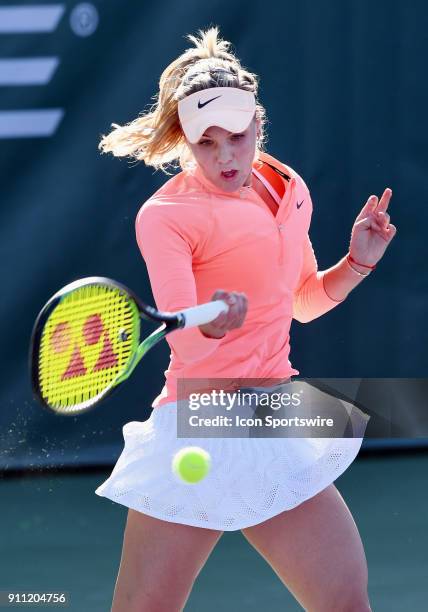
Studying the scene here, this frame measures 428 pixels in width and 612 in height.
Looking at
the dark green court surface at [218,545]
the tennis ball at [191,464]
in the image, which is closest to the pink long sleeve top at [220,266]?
the tennis ball at [191,464]

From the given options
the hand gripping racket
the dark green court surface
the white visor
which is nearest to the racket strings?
the hand gripping racket

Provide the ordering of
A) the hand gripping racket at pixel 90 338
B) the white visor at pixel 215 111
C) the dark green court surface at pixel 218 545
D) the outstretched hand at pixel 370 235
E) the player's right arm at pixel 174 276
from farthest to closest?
the dark green court surface at pixel 218 545, the outstretched hand at pixel 370 235, the white visor at pixel 215 111, the player's right arm at pixel 174 276, the hand gripping racket at pixel 90 338

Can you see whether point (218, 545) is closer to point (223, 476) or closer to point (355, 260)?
point (355, 260)

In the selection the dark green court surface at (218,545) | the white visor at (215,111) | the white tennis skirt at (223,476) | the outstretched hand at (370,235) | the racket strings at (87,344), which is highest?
the white visor at (215,111)

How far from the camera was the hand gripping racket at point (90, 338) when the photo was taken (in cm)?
199

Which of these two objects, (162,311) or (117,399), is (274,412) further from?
(117,399)

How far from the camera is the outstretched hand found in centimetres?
249

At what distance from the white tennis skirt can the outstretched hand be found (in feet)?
1.36

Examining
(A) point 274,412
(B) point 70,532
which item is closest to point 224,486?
(A) point 274,412

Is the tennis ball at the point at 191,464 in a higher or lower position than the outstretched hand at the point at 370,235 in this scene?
lower

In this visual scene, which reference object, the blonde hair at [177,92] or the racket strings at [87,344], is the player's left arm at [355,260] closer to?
the blonde hair at [177,92]

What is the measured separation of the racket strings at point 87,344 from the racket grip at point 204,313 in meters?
0.14

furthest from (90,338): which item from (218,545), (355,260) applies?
(218,545)

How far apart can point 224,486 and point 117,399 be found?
219 centimetres
